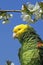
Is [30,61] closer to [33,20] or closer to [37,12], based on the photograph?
[33,20]

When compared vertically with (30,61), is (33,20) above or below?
above

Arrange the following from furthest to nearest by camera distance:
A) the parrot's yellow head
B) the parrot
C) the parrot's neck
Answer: the parrot's yellow head
the parrot's neck
the parrot

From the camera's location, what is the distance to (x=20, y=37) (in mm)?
2646

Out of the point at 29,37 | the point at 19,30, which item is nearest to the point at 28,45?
the point at 29,37

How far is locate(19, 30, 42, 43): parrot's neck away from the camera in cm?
255

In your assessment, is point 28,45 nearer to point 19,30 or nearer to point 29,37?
point 29,37

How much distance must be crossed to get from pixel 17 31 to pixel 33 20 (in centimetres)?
100

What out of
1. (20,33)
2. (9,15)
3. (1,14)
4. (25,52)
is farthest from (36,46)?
(1,14)

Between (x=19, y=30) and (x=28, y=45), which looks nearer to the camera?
(x=28, y=45)

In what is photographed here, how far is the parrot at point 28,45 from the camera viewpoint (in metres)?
2.41

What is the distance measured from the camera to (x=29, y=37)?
259 centimetres

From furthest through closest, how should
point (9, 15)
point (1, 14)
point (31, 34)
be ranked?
point (31, 34) → point (9, 15) → point (1, 14)

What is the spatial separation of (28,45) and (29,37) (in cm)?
12

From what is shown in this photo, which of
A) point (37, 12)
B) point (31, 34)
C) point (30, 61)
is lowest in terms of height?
point (30, 61)
